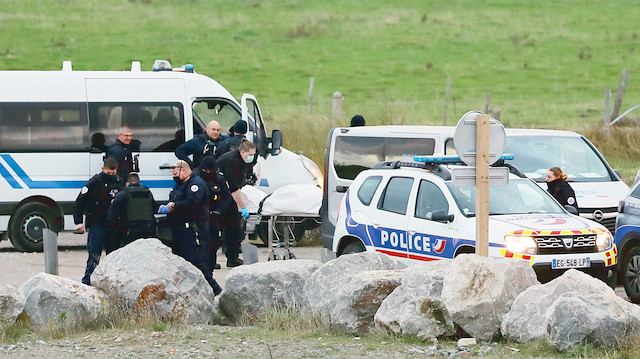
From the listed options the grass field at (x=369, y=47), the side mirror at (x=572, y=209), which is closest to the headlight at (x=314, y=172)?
the side mirror at (x=572, y=209)

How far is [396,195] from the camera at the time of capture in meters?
14.0

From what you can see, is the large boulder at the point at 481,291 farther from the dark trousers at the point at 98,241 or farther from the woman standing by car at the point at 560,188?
the dark trousers at the point at 98,241

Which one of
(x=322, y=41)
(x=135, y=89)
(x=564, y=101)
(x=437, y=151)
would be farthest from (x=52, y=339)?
(x=322, y=41)

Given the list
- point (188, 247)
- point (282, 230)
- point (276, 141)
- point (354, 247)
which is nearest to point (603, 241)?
point (354, 247)

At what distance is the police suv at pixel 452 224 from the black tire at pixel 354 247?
1cm

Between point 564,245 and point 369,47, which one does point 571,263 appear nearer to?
point 564,245

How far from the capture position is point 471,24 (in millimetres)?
60844

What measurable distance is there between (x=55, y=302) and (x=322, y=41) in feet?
153

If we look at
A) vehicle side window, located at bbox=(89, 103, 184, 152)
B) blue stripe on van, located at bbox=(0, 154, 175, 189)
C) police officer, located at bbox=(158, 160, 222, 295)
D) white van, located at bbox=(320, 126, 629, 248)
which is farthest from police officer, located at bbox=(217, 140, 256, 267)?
blue stripe on van, located at bbox=(0, 154, 175, 189)

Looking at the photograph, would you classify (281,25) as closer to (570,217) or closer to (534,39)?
(534,39)

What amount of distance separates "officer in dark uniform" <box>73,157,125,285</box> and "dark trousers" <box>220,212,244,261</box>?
181 cm

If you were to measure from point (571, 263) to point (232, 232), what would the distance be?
200 inches

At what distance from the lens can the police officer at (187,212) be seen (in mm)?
13961

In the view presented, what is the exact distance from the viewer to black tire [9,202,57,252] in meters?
18.5
